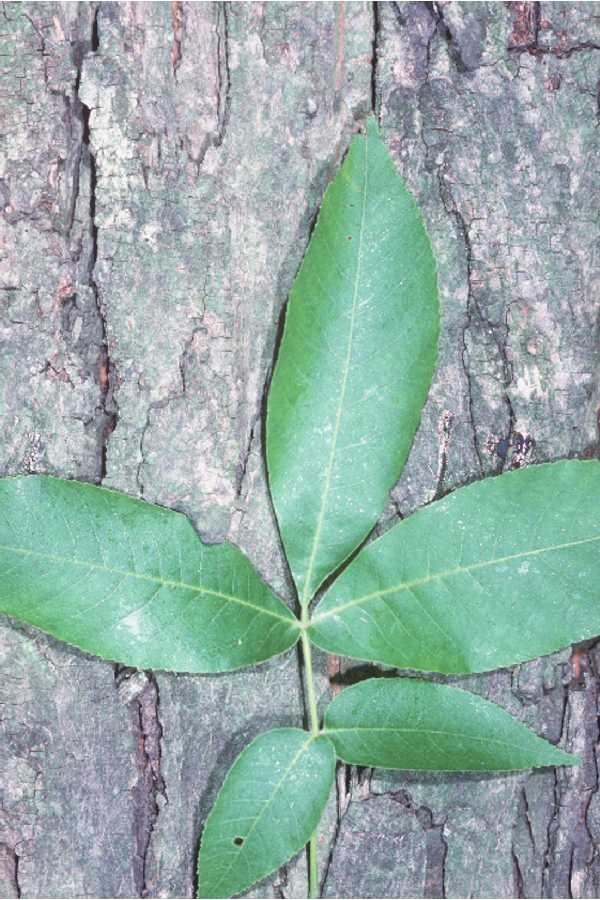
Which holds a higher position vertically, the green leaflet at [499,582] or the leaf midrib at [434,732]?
the green leaflet at [499,582]

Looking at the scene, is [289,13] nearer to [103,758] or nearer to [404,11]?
[404,11]

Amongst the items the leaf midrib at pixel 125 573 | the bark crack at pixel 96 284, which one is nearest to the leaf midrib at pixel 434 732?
the leaf midrib at pixel 125 573

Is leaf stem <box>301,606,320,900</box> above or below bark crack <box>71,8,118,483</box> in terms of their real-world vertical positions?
below

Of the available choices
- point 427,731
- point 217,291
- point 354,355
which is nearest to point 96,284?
point 217,291

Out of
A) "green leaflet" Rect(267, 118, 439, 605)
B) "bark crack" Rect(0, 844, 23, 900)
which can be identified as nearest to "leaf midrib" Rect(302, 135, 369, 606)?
"green leaflet" Rect(267, 118, 439, 605)

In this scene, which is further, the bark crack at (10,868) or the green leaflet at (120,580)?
the bark crack at (10,868)

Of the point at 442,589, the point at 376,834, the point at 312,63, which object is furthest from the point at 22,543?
the point at 312,63

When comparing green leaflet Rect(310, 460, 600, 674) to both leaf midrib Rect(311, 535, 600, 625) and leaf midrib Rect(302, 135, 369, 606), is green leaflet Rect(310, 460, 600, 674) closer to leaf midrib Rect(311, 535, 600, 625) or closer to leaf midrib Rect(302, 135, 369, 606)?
leaf midrib Rect(311, 535, 600, 625)

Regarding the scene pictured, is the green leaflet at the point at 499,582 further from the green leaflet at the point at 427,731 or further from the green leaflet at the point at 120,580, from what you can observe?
A: the green leaflet at the point at 120,580
